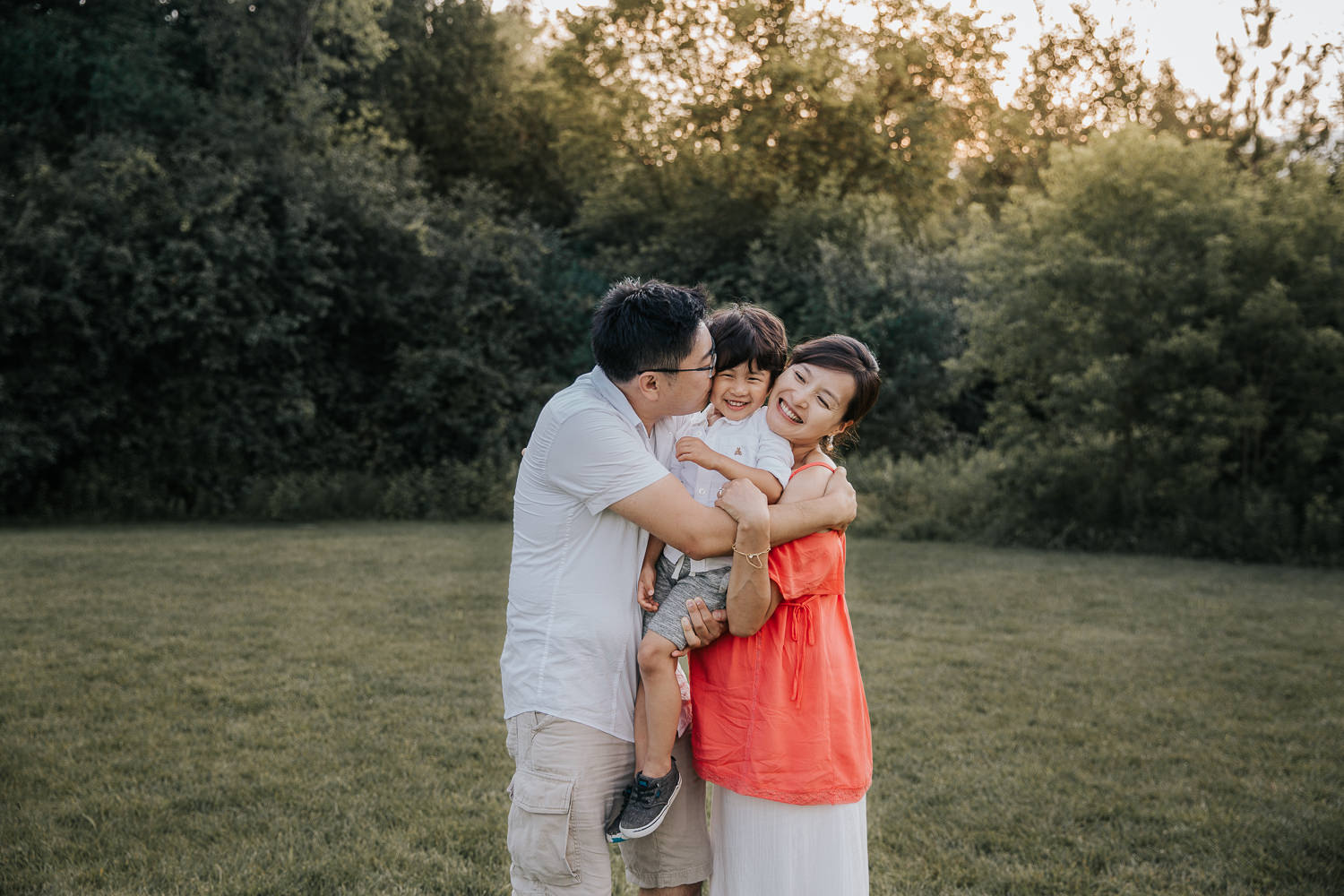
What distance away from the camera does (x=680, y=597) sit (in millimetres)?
2502

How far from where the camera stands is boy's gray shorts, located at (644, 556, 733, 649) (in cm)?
246

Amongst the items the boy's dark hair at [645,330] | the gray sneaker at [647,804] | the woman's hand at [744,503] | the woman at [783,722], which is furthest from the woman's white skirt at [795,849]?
the boy's dark hair at [645,330]

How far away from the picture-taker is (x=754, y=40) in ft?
67.4

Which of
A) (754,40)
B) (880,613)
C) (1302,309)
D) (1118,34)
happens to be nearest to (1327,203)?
(1302,309)

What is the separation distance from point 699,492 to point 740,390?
0.99 ft

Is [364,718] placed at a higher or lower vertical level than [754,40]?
lower

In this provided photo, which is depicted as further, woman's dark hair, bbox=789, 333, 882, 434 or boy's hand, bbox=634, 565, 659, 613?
woman's dark hair, bbox=789, 333, 882, 434

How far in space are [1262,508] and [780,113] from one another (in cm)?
1179

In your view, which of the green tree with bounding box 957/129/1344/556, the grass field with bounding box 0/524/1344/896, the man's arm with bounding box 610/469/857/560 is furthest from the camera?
the green tree with bounding box 957/129/1344/556

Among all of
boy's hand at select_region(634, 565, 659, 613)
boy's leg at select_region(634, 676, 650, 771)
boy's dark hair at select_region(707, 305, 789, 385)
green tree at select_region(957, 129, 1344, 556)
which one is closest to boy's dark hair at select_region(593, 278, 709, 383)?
boy's dark hair at select_region(707, 305, 789, 385)

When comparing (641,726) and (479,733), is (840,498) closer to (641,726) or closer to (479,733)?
(641,726)

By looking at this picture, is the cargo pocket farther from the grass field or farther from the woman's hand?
the grass field

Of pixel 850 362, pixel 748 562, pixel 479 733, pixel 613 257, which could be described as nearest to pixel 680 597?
pixel 748 562

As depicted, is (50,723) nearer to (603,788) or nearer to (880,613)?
(603,788)
